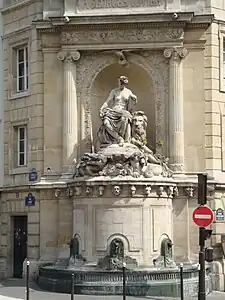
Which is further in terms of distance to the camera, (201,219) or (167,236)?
(167,236)

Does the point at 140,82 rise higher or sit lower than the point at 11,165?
higher

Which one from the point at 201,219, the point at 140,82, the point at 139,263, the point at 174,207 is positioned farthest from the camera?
the point at 140,82

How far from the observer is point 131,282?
66.1 ft

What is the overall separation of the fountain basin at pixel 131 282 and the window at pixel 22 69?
7.78 metres

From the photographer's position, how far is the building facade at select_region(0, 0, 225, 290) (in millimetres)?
22812

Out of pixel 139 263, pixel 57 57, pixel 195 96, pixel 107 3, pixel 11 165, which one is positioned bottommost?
pixel 139 263

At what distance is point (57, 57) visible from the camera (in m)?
23.8

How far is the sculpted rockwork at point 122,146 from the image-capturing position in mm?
21422

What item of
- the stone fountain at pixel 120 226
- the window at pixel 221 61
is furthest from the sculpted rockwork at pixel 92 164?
the window at pixel 221 61

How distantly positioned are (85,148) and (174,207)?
366 cm

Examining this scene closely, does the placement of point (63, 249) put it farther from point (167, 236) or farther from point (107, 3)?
point (107, 3)

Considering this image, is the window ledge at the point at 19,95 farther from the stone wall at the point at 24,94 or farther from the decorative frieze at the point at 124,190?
the decorative frieze at the point at 124,190

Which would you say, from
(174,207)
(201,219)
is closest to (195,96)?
(174,207)

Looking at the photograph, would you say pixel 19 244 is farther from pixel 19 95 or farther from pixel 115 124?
pixel 115 124
